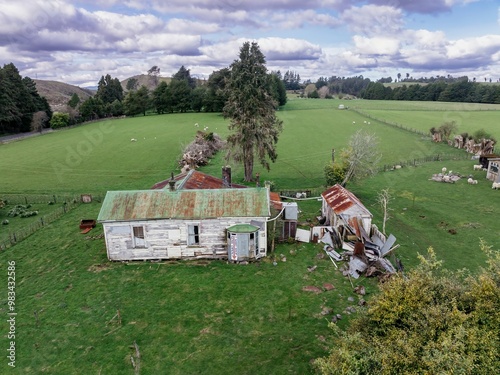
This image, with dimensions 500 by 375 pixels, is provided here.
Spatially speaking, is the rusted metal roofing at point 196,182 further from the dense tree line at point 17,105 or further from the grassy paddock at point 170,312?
the dense tree line at point 17,105

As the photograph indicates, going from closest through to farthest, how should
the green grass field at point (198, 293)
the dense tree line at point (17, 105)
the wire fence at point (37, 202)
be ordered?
the green grass field at point (198, 293), the wire fence at point (37, 202), the dense tree line at point (17, 105)

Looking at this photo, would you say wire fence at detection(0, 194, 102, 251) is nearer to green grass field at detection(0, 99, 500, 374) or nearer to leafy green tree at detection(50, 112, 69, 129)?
green grass field at detection(0, 99, 500, 374)

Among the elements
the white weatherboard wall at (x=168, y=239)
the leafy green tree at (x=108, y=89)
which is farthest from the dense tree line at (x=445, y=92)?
the white weatherboard wall at (x=168, y=239)

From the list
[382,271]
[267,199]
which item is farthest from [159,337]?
[382,271]

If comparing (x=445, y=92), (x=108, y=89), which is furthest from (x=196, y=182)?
(x=445, y=92)

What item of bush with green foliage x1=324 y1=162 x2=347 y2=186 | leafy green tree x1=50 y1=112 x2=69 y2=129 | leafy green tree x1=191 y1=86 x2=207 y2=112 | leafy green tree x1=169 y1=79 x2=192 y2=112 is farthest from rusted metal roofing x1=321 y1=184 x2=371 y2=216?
leafy green tree x1=169 y1=79 x2=192 y2=112

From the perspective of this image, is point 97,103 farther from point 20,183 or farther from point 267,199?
point 267,199

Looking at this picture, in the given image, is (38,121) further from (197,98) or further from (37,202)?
(37,202)
